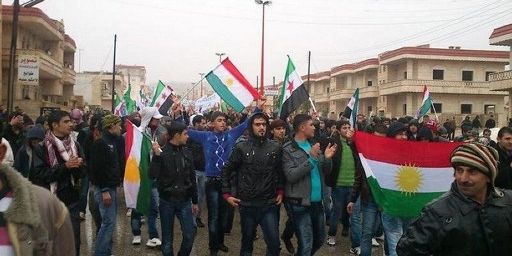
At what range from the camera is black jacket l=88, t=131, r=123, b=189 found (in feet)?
19.6

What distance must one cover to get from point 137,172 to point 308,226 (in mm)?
2510

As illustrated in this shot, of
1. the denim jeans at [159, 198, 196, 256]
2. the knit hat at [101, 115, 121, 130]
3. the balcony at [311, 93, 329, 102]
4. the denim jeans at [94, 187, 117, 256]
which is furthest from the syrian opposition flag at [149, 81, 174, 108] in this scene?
the balcony at [311, 93, 329, 102]

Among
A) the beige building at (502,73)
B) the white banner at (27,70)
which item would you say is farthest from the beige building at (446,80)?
the white banner at (27,70)

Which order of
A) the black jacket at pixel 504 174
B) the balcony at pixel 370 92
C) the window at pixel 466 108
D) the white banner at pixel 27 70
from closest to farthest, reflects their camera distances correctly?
the black jacket at pixel 504 174 < the white banner at pixel 27 70 < the window at pixel 466 108 < the balcony at pixel 370 92

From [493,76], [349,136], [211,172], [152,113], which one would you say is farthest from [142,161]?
[493,76]

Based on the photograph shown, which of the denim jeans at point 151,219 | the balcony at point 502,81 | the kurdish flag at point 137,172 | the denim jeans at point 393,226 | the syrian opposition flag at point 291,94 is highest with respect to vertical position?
the balcony at point 502,81

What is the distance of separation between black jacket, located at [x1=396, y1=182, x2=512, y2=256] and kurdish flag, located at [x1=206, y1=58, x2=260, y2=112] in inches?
256

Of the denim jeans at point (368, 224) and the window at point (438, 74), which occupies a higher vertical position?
the window at point (438, 74)

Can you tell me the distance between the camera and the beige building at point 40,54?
104ft

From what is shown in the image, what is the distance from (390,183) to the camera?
18.7 ft

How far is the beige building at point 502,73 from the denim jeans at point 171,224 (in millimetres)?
31584

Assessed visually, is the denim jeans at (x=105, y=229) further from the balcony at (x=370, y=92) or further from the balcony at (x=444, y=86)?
the balcony at (x=370, y=92)

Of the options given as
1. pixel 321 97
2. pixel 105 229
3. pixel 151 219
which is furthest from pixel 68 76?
pixel 105 229

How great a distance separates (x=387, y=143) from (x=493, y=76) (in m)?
32.1
